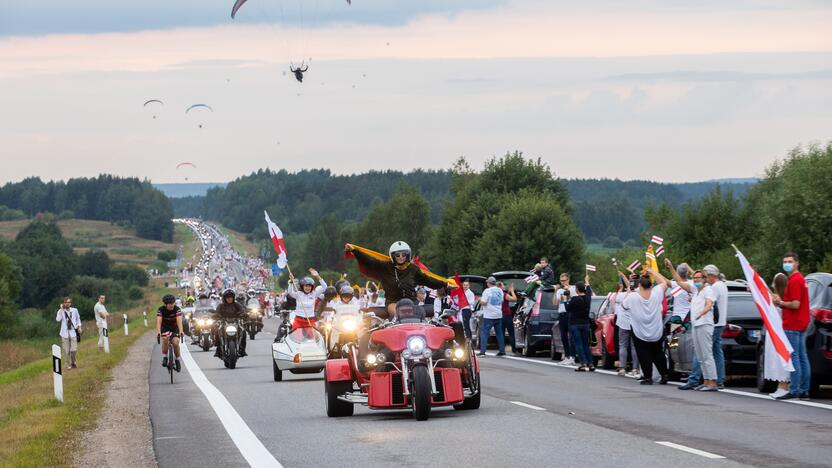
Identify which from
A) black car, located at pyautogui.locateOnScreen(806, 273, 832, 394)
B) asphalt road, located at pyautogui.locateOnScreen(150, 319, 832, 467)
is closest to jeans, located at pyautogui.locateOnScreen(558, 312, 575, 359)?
asphalt road, located at pyautogui.locateOnScreen(150, 319, 832, 467)

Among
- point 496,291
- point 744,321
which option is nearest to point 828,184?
point 496,291

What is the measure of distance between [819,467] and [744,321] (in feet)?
37.6

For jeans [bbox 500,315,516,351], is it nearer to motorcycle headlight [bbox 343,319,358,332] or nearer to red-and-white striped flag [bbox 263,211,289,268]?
red-and-white striped flag [bbox 263,211,289,268]

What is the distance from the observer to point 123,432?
16828 mm

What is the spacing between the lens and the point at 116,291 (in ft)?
623

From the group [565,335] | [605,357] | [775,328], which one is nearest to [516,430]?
[775,328]

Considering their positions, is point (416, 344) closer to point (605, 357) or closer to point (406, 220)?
point (605, 357)

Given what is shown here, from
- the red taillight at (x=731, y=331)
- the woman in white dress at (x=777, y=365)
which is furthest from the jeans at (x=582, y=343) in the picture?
the woman in white dress at (x=777, y=365)

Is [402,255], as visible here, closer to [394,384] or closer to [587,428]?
[394,384]

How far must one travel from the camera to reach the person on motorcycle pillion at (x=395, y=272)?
644 inches

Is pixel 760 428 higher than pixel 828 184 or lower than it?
lower

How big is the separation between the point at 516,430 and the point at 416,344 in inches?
70.0

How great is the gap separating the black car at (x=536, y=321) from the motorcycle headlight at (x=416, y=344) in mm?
16491

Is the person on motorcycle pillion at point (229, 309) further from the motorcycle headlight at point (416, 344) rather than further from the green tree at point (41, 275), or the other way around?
the green tree at point (41, 275)
